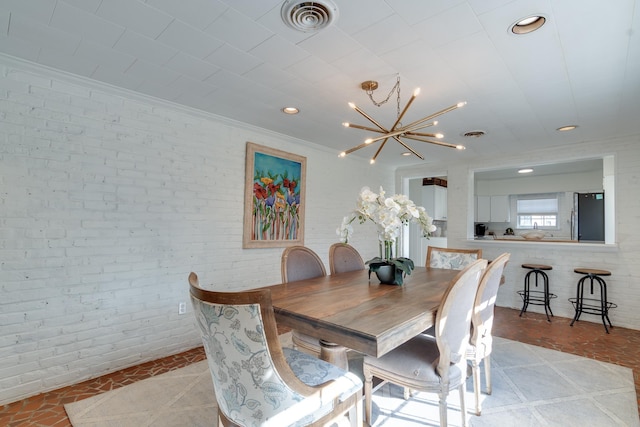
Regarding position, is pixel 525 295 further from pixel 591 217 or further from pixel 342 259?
pixel 342 259

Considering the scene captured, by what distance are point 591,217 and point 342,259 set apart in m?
4.61

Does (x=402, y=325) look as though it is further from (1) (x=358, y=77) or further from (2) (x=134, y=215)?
(2) (x=134, y=215)

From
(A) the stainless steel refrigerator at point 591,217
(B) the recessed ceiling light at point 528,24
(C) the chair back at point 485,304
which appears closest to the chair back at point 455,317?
(C) the chair back at point 485,304

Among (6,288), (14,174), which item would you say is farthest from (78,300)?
(14,174)

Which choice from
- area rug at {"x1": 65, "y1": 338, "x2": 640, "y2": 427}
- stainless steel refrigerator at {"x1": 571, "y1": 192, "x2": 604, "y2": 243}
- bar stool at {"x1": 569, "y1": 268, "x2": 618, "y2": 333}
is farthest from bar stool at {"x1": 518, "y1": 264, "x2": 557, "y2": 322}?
area rug at {"x1": 65, "y1": 338, "x2": 640, "y2": 427}

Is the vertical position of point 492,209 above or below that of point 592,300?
above

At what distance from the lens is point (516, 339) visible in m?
3.36

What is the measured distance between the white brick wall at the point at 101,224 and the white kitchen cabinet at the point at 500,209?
6409 mm

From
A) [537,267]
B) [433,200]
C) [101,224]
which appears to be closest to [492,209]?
[433,200]

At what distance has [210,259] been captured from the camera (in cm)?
318

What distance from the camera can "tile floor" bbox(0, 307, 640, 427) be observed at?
200cm

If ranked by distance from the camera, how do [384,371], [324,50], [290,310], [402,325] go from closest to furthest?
[402,325] < [290,310] < [384,371] < [324,50]

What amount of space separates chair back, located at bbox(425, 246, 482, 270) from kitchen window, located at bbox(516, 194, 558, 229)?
5.04 m

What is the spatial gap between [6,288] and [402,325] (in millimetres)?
2599
